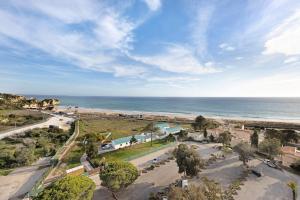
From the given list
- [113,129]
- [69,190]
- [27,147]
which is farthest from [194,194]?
[113,129]

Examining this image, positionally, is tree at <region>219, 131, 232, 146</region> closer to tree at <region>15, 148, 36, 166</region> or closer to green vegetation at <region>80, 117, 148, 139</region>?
green vegetation at <region>80, 117, 148, 139</region>

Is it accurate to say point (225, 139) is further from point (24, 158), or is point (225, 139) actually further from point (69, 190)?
point (24, 158)

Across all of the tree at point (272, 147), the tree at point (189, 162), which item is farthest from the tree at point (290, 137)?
the tree at point (189, 162)

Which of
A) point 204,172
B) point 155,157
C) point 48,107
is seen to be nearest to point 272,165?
point 204,172

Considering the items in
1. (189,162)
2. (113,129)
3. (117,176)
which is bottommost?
(113,129)

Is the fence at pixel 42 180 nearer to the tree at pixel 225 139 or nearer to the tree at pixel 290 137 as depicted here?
the tree at pixel 225 139

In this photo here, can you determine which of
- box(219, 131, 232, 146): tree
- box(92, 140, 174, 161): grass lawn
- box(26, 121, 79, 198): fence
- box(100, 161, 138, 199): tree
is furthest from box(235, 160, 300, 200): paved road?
box(26, 121, 79, 198): fence
